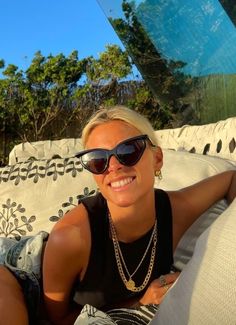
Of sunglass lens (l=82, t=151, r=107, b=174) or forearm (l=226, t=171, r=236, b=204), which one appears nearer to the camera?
sunglass lens (l=82, t=151, r=107, b=174)

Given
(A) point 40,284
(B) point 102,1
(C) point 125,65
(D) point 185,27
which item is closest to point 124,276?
(A) point 40,284

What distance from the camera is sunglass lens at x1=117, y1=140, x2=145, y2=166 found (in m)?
1.17

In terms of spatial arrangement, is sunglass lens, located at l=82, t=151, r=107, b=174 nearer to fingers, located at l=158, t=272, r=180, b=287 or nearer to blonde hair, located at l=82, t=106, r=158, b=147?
blonde hair, located at l=82, t=106, r=158, b=147

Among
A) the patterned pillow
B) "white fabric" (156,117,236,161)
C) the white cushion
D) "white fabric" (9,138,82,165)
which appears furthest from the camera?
"white fabric" (9,138,82,165)

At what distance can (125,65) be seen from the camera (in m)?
9.48

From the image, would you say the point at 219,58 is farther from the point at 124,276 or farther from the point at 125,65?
the point at 125,65

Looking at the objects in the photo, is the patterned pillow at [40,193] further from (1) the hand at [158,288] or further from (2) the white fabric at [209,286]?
(2) the white fabric at [209,286]

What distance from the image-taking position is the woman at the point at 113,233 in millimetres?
1170

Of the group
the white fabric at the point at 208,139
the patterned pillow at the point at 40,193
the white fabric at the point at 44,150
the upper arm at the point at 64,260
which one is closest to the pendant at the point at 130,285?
the upper arm at the point at 64,260

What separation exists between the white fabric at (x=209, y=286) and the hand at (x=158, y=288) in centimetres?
27

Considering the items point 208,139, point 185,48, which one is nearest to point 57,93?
point 185,48

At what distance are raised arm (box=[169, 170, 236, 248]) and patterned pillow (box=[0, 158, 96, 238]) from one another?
0.86m

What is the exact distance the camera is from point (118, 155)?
1166 millimetres

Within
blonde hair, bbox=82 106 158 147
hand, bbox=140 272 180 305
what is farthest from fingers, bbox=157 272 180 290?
blonde hair, bbox=82 106 158 147
